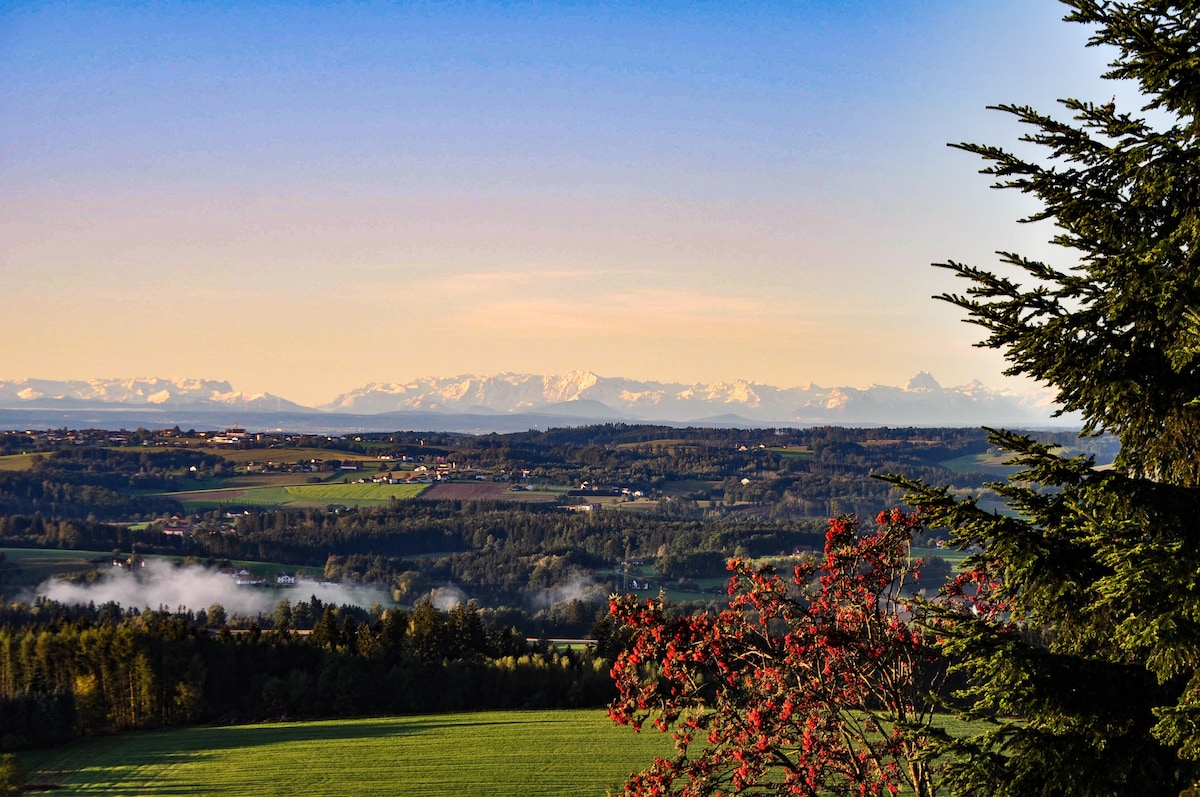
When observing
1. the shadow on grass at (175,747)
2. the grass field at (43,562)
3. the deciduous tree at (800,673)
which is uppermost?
the deciduous tree at (800,673)

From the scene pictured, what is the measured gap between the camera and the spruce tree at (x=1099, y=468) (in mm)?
8180

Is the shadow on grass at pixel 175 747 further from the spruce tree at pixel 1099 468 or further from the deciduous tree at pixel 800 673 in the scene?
the spruce tree at pixel 1099 468

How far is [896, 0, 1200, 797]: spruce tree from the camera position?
818 centimetres

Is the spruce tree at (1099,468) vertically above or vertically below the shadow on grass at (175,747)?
above

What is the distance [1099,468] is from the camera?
8.84 m

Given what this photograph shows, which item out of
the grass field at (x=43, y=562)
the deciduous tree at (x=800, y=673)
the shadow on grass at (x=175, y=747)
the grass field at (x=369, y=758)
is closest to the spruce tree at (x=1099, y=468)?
the deciduous tree at (x=800, y=673)

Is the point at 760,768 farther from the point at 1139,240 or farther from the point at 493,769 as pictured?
the point at 493,769

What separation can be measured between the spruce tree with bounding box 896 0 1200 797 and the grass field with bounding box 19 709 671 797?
35.4 m

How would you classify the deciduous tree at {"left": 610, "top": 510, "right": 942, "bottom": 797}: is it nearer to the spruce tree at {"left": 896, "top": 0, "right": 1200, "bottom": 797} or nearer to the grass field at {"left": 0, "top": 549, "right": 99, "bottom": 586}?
the spruce tree at {"left": 896, "top": 0, "right": 1200, "bottom": 797}

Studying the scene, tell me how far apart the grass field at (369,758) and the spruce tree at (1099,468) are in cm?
3544

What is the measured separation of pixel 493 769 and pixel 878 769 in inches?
1559

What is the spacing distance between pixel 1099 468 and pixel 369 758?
5004cm

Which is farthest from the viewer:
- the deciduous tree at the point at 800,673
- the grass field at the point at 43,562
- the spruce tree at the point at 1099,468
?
the grass field at the point at 43,562

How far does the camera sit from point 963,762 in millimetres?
8523
